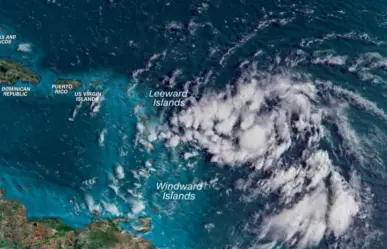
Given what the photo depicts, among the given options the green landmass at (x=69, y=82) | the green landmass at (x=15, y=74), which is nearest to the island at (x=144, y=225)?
the green landmass at (x=69, y=82)

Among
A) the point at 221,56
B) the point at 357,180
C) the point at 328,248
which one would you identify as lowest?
the point at 328,248

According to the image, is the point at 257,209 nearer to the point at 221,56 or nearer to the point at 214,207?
the point at 214,207

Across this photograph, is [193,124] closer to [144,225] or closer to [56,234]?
[144,225]

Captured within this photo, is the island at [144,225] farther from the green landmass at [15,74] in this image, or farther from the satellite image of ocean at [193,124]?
the green landmass at [15,74]

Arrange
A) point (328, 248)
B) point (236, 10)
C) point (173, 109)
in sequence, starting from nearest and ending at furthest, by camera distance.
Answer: point (328, 248)
point (173, 109)
point (236, 10)

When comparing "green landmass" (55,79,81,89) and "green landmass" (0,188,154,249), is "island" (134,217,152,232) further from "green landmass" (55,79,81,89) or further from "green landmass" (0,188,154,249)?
"green landmass" (55,79,81,89)

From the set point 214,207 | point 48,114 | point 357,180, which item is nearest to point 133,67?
point 48,114

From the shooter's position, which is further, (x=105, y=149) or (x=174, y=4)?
(x=174, y=4)

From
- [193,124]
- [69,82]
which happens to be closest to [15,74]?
[69,82]
